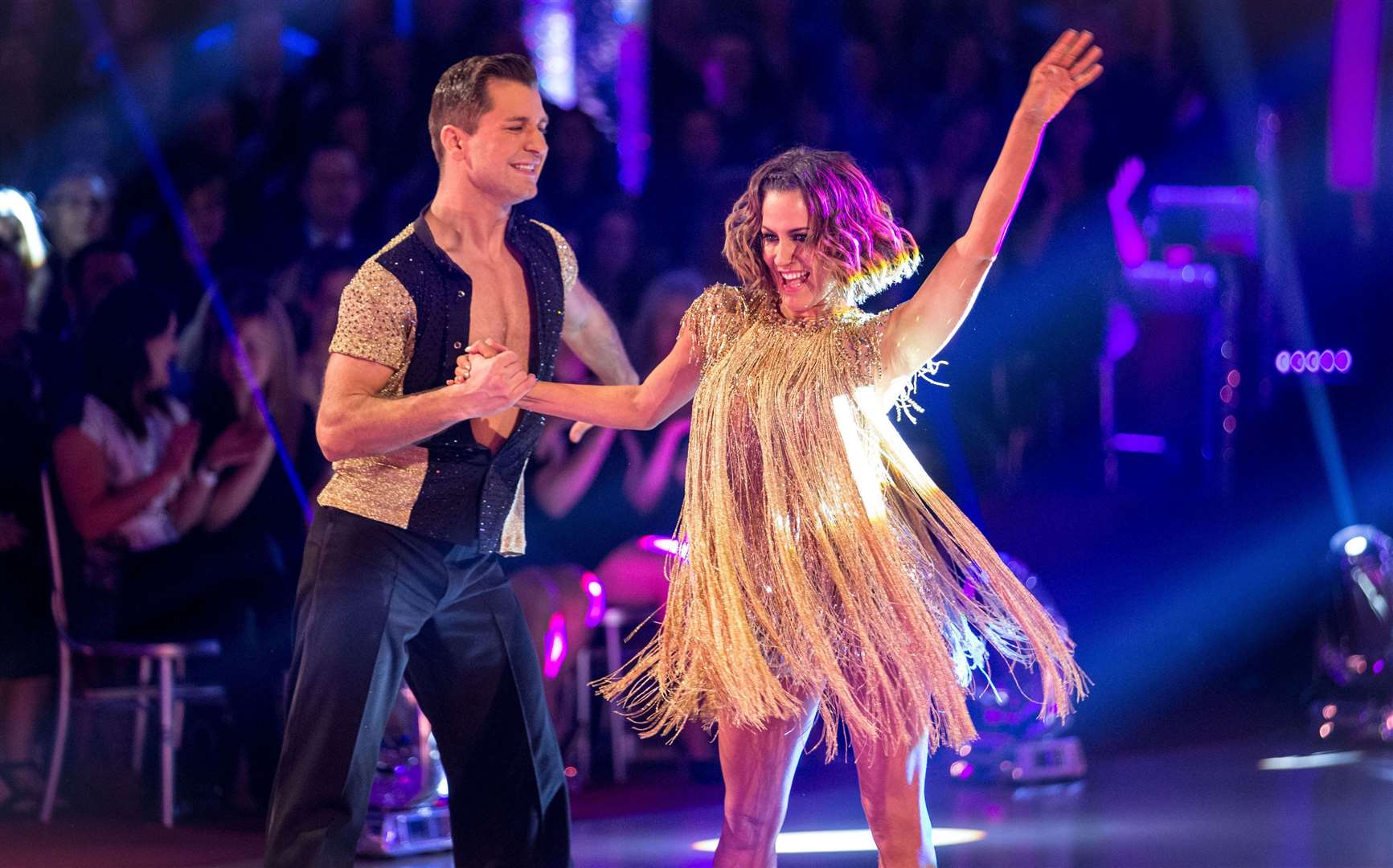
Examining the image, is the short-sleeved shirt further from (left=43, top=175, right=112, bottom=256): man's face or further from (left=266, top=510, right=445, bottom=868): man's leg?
(left=43, top=175, right=112, bottom=256): man's face

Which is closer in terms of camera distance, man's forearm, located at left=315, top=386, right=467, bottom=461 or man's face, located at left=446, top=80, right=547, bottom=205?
man's forearm, located at left=315, top=386, right=467, bottom=461

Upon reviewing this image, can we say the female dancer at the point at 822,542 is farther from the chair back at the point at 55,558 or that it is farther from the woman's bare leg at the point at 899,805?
the chair back at the point at 55,558

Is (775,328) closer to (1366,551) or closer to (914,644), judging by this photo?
(914,644)

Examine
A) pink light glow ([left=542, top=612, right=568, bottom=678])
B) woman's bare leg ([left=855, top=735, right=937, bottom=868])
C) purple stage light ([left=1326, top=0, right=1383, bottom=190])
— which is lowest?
woman's bare leg ([left=855, top=735, right=937, bottom=868])

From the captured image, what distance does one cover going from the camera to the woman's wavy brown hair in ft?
9.70

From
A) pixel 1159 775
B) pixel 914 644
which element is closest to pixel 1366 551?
pixel 1159 775

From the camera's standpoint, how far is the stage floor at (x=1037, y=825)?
441 cm

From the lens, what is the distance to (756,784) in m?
2.90

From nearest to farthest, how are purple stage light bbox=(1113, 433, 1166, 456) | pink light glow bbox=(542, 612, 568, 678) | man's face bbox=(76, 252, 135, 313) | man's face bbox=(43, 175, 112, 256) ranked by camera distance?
pink light glow bbox=(542, 612, 568, 678), man's face bbox=(76, 252, 135, 313), man's face bbox=(43, 175, 112, 256), purple stage light bbox=(1113, 433, 1166, 456)

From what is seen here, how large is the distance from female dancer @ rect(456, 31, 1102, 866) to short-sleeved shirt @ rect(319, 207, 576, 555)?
189 millimetres

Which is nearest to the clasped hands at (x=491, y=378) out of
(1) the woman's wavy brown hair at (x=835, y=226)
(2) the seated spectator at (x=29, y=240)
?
(1) the woman's wavy brown hair at (x=835, y=226)

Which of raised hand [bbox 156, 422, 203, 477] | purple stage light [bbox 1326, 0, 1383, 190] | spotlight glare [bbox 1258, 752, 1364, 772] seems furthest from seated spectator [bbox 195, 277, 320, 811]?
purple stage light [bbox 1326, 0, 1383, 190]

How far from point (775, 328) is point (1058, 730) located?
3.23m

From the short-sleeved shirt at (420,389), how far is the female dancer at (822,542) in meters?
0.19
